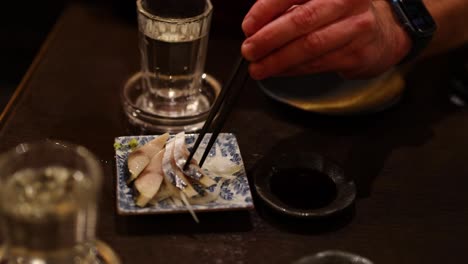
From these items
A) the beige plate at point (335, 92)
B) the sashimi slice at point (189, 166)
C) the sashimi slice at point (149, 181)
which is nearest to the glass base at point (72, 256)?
the sashimi slice at point (149, 181)

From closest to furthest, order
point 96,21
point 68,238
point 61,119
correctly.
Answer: point 68,238
point 61,119
point 96,21

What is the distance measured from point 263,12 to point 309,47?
0.37 ft

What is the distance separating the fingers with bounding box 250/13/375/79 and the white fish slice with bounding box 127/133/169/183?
8.6 inches

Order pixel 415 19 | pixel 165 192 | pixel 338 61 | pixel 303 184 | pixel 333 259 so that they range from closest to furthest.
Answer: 1. pixel 333 259
2. pixel 165 192
3. pixel 303 184
4. pixel 338 61
5. pixel 415 19

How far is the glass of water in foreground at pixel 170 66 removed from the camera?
1.34 m

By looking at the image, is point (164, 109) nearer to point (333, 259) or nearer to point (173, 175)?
point (173, 175)

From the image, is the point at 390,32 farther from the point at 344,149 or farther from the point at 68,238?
the point at 68,238

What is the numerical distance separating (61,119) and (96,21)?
48cm

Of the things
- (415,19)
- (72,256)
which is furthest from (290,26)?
(72,256)

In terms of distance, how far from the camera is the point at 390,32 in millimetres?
1393

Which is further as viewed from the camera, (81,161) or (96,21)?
(96,21)

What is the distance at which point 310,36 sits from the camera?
1.20 metres

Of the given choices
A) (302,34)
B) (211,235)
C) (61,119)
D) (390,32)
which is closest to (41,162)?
(211,235)

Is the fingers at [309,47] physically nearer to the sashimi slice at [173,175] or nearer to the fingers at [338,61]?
the fingers at [338,61]
